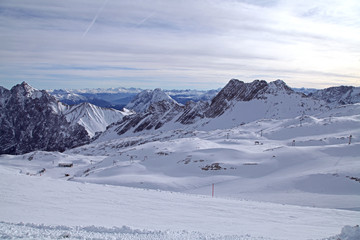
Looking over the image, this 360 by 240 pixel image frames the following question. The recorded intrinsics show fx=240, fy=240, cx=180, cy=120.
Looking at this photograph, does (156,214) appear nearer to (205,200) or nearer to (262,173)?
(205,200)

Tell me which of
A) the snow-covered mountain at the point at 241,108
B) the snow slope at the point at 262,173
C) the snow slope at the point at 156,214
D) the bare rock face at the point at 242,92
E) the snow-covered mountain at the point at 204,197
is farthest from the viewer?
the bare rock face at the point at 242,92

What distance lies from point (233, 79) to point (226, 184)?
117m

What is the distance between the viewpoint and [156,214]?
1288 cm

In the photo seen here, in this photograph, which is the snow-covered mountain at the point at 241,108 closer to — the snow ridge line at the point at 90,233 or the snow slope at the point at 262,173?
the snow slope at the point at 262,173

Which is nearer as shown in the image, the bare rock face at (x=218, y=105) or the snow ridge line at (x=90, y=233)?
the snow ridge line at (x=90, y=233)

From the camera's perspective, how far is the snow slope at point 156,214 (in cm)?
1048

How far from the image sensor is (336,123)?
154 feet

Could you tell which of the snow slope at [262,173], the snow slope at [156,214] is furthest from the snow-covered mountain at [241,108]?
the snow slope at [156,214]

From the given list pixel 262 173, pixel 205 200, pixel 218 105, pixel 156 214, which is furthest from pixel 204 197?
pixel 218 105

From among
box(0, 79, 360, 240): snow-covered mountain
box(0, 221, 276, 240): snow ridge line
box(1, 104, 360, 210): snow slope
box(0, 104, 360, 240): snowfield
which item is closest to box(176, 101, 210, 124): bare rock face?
box(0, 79, 360, 240): snow-covered mountain

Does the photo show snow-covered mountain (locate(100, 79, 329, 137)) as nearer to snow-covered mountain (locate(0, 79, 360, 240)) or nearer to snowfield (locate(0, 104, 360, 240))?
snow-covered mountain (locate(0, 79, 360, 240))

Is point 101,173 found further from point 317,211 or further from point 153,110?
point 153,110

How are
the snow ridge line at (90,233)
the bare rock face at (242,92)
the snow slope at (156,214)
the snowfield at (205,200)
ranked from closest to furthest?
the snow ridge line at (90,233), the snowfield at (205,200), the snow slope at (156,214), the bare rock face at (242,92)

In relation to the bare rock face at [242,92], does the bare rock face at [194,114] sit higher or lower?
lower
